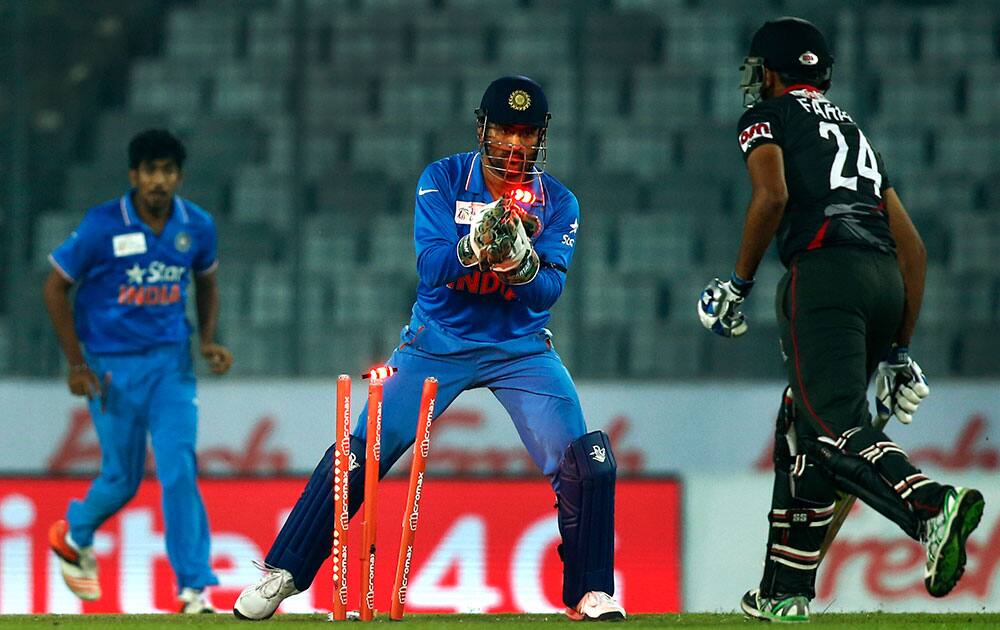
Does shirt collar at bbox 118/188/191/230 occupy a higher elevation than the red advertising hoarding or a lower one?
higher

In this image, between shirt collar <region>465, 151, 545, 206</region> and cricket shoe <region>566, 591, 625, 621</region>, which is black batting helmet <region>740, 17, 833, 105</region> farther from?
cricket shoe <region>566, 591, 625, 621</region>

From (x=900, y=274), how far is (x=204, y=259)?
3.72 metres

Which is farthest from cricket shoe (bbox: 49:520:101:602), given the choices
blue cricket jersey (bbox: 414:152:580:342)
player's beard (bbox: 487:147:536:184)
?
player's beard (bbox: 487:147:536:184)

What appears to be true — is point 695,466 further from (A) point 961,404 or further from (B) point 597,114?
(B) point 597,114

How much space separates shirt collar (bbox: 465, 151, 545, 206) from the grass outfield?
131cm

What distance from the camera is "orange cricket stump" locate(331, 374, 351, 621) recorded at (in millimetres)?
5211

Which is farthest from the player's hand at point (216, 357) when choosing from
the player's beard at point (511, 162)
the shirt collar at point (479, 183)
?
the player's beard at point (511, 162)

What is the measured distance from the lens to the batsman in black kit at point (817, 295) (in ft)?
16.7

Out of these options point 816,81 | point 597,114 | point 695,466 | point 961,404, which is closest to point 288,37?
point 597,114

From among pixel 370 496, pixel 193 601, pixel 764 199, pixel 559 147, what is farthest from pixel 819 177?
pixel 559 147

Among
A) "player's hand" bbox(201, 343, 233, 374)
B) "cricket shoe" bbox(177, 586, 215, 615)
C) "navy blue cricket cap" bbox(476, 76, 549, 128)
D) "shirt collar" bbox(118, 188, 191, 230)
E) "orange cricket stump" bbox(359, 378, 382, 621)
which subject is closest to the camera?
"orange cricket stump" bbox(359, 378, 382, 621)

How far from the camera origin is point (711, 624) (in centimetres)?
532

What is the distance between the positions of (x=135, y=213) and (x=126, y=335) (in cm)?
55

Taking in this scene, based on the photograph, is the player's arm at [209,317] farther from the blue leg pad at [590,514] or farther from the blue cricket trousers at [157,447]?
the blue leg pad at [590,514]
